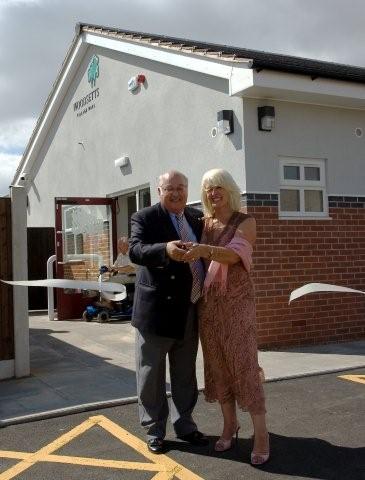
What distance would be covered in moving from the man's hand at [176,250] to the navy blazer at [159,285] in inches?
7.8

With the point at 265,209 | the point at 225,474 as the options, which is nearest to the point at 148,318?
the point at 225,474

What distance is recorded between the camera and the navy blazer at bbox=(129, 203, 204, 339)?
155 inches

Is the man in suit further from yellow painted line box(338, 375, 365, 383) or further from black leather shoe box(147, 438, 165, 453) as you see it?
yellow painted line box(338, 375, 365, 383)

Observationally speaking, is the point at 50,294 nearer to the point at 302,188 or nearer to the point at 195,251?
the point at 302,188

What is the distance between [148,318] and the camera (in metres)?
3.96

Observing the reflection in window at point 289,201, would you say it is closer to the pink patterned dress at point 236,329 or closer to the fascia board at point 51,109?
the pink patterned dress at point 236,329

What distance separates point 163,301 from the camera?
394cm

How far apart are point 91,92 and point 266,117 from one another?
224 inches

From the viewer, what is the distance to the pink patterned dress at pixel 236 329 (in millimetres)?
3836

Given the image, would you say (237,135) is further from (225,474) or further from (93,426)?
(225,474)

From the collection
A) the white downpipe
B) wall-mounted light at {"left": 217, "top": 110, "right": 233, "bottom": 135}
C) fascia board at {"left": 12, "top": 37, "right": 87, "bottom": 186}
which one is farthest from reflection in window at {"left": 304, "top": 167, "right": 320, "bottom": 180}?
fascia board at {"left": 12, "top": 37, "right": 87, "bottom": 186}

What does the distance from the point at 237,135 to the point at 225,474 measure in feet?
16.2

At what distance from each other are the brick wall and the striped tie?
356cm

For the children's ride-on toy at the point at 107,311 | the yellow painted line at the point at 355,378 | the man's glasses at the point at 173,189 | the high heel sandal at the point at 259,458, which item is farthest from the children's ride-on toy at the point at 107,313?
the high heel sandal at the point at 259,458
